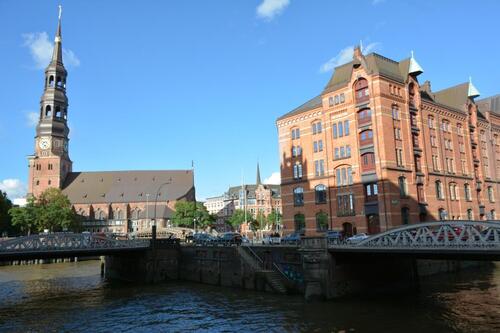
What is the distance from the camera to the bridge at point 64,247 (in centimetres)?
3766

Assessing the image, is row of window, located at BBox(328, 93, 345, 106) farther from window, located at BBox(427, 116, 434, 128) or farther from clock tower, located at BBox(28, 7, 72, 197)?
clock tower, located at BBox(28, 7, 72, 197)

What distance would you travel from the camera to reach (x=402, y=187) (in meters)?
47.8

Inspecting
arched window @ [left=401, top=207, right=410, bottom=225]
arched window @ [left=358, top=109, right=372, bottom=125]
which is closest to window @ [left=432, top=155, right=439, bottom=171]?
arched window @ [left=401, top=207, right=410, bottom=225]

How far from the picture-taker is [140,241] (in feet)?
160

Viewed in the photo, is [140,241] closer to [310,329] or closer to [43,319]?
[43,319]

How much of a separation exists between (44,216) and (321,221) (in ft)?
223

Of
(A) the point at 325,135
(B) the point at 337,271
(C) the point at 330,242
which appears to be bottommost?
(B) the point at 337,271

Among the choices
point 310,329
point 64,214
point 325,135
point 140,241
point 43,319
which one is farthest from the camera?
point 64,214

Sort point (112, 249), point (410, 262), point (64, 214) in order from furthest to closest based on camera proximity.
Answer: point (64, 214) < point (112, 249) < point (410, 262)

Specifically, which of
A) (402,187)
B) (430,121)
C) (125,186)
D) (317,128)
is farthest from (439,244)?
(125,186)

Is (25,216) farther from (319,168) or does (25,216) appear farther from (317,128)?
(317,128)

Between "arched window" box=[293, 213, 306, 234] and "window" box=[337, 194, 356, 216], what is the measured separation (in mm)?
5818

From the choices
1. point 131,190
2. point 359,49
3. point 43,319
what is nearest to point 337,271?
point 43,319

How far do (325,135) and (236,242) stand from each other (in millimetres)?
17745
